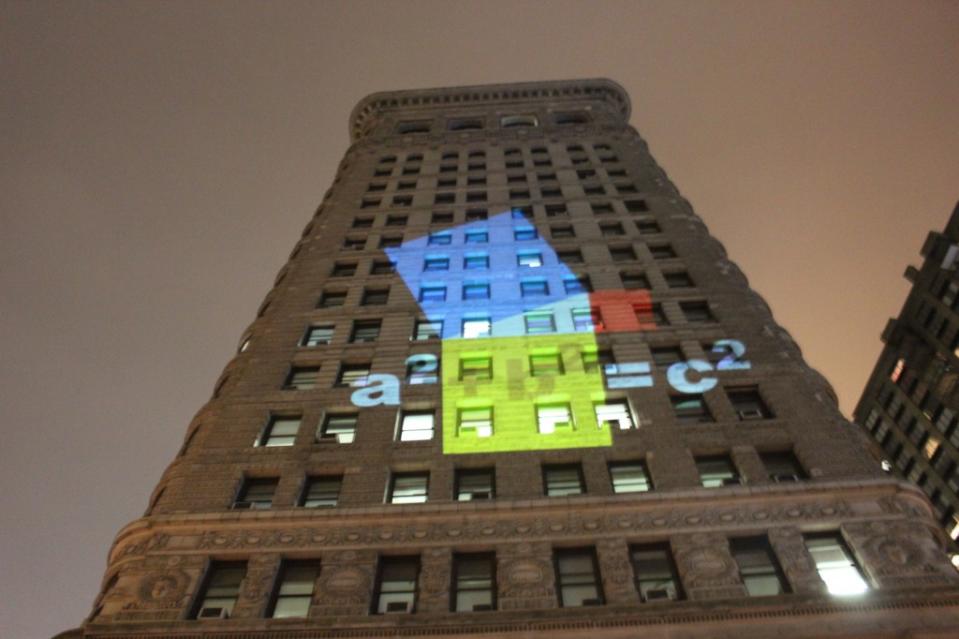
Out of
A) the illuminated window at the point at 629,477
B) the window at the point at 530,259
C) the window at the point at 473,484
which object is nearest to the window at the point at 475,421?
the window at the point at 473,484

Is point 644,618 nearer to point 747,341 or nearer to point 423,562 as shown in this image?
point 423,562

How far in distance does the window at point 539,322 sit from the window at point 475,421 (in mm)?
5401

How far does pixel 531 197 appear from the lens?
44812 mm

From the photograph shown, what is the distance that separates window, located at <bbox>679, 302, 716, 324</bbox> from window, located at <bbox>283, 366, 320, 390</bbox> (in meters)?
14.5

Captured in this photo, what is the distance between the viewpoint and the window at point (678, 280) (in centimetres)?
3538

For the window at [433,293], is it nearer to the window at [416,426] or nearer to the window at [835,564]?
the window at [416,426]

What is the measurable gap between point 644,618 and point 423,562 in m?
5.68

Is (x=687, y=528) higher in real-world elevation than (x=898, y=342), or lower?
lower

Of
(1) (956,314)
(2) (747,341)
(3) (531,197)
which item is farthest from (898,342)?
(2) (747,341)

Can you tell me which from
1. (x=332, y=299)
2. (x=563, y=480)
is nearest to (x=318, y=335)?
(x=332, y=299)

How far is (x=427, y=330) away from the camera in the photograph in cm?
3234

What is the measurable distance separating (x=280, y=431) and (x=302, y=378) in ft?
10.7

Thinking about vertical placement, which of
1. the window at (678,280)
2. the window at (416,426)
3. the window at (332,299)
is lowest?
the window at (416,426)

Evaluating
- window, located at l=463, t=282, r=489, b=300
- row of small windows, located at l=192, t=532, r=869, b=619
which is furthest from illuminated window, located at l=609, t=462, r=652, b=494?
window, located at l=463, t=282, r=489, b=300
